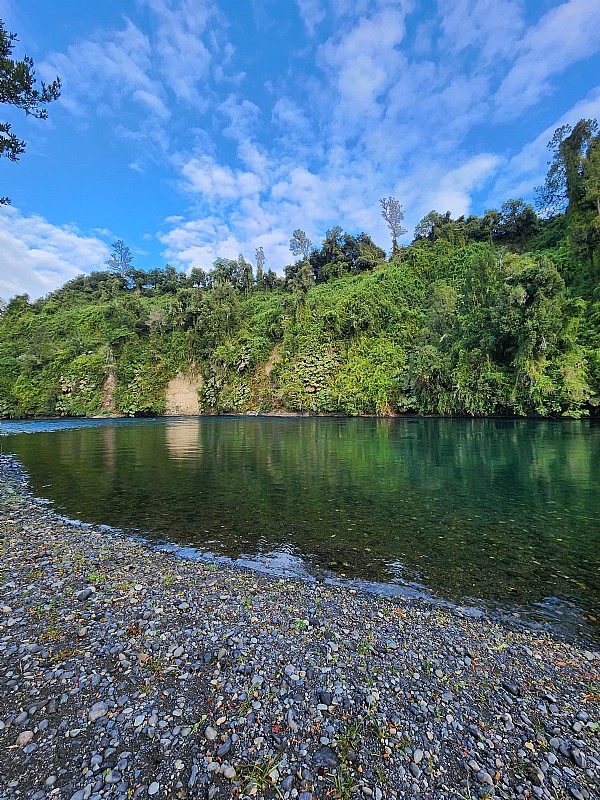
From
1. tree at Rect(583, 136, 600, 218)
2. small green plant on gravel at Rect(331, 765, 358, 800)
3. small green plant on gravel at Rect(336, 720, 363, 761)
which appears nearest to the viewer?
small green plant on gravel at Rect(331, 765, 358, 800)

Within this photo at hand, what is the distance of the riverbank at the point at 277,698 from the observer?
2.88 m

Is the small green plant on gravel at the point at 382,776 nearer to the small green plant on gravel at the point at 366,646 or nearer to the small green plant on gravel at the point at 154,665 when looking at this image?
the small green plant on gravel at the point at 366,646

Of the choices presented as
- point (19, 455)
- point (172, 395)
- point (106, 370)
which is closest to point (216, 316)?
point (172, 395)

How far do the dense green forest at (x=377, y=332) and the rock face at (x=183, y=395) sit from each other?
1.13 metres

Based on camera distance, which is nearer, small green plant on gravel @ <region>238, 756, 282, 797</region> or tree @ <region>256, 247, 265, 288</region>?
small green plant on gravel @ <region>238, 756, 282, 797</region>

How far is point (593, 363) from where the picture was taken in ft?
111

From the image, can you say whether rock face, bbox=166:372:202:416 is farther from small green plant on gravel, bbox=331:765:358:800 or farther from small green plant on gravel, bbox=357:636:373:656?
small green plant on gravel, bbox=331:765:358:800

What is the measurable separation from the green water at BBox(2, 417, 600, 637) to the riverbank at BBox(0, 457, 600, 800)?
1.31m

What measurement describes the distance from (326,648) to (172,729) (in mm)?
1945

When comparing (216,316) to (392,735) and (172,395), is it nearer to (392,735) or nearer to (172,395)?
(172,395)

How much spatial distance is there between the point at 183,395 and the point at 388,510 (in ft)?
194

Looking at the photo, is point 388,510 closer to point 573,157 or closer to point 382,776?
point 382,776

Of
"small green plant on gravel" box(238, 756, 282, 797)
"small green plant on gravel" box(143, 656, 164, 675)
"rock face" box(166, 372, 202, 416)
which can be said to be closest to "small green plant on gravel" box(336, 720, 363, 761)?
"small green plant on gravel" box(238, 756, 282, 797)

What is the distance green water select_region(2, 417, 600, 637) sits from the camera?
680 centimetres
